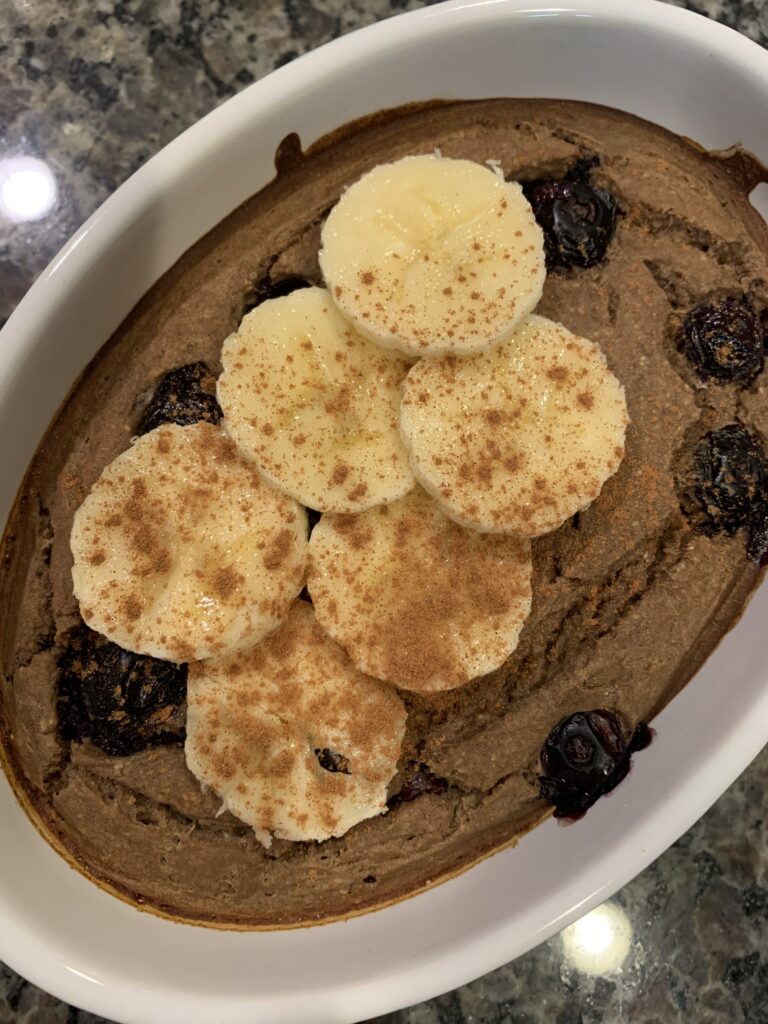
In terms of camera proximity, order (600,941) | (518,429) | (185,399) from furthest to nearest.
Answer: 1. (600,941)
2. (185,399)
3. (518,429)

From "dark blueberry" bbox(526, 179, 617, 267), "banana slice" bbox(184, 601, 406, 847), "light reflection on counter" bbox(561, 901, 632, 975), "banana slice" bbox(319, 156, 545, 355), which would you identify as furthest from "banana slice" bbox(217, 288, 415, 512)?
"light reflection on counter" bbox(561, 901, 632, 975)

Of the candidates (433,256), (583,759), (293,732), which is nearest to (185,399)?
(433,256)

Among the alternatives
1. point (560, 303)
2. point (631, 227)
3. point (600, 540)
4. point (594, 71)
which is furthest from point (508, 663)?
point (594, 71)

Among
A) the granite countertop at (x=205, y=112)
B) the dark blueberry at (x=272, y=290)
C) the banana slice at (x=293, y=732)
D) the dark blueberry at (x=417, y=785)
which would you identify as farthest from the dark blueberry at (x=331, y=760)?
the dark blueberry at (x=272, y=290)

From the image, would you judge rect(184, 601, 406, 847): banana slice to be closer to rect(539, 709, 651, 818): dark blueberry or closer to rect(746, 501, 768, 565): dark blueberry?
rect(539, 709, 651, 818): dark blueberry

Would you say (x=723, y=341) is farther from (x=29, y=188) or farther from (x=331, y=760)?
(x=29, y=188)

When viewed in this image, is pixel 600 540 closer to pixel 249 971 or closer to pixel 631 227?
pixel 631 227

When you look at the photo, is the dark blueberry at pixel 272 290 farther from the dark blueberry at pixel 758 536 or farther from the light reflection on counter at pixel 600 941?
the light reflection on counter at pixel 600 941
